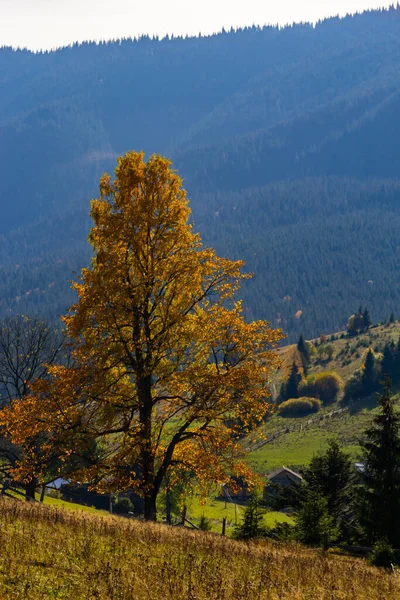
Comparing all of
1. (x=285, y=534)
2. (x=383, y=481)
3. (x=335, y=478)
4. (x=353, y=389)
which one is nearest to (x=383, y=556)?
(x=285, y=534)

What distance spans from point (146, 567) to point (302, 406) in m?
141

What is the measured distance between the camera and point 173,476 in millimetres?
23656

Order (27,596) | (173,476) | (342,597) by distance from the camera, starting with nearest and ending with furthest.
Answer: (27,596) < (342,597) < (173,476)

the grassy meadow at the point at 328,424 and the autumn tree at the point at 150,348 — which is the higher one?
the grassy meadow at the point at 328,424

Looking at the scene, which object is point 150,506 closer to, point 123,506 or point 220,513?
point 123,506

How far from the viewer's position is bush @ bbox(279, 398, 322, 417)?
15275 cm

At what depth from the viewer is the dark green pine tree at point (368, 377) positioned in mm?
149250

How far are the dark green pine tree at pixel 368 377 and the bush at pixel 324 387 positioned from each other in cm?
815

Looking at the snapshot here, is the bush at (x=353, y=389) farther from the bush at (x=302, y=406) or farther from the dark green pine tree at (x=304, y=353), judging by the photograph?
the dark green pine tree at (x=304, y=353)

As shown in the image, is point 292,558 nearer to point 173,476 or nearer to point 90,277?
point 173,476

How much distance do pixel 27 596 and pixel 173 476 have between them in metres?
11.5

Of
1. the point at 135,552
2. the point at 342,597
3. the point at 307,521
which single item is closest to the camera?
the point at 342,597

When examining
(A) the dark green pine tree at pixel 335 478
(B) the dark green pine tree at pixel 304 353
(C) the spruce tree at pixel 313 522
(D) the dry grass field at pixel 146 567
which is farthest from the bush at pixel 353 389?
(D) the dry grass field at pixel 146 567

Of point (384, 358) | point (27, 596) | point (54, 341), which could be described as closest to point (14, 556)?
point (27, 596)
